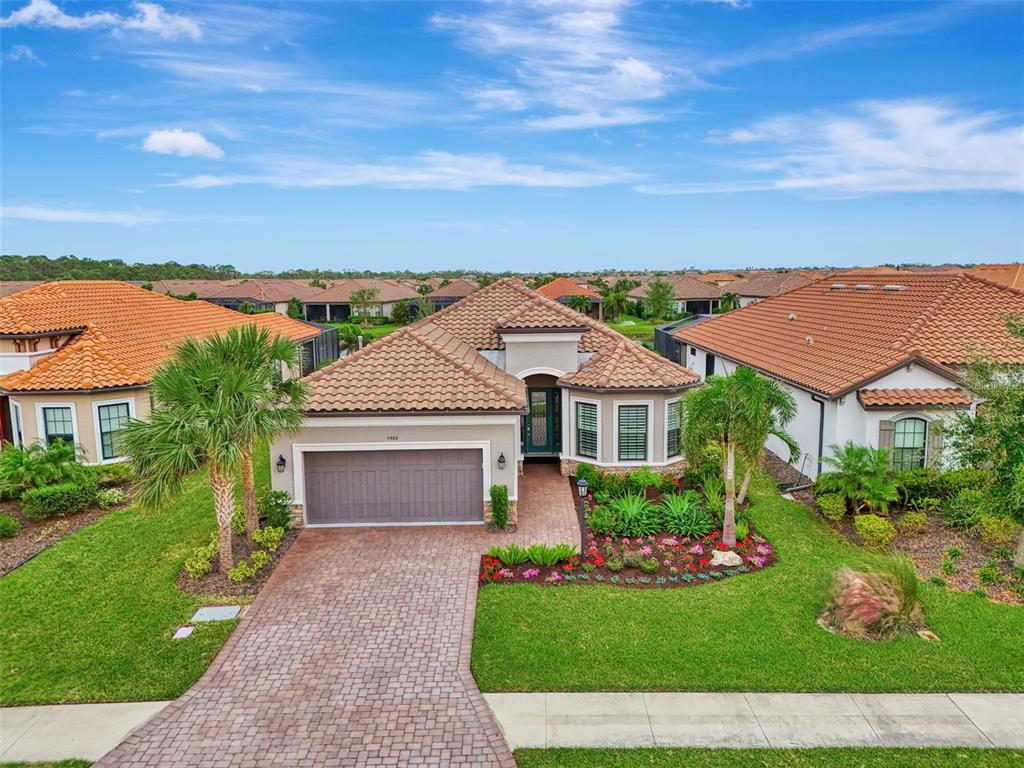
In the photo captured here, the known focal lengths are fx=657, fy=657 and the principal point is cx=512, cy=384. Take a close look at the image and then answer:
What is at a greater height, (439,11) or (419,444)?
(439,11)

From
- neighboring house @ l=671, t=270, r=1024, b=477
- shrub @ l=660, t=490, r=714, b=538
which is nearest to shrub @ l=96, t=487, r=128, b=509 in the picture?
shrub @ l=660, t=490, r=714, b=538

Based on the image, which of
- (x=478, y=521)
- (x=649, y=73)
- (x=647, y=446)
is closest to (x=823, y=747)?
(x=478, y=521)

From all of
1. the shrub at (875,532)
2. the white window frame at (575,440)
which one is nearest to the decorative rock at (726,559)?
the shrub at (875,532)

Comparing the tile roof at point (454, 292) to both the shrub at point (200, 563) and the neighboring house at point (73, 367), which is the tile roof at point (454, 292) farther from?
the shrub at point (200, 563)

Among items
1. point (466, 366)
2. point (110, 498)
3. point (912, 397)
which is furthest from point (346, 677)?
point (912, 397)

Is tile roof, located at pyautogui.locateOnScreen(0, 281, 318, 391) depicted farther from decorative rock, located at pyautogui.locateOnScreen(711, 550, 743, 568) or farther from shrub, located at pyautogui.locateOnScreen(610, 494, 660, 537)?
decorative rock, located at pyautogui.locateOnScreen(711, 550, 743, 568)

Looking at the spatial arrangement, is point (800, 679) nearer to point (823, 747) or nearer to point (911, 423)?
point (823, 747)

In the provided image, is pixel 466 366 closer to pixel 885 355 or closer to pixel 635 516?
pixel 635 516
